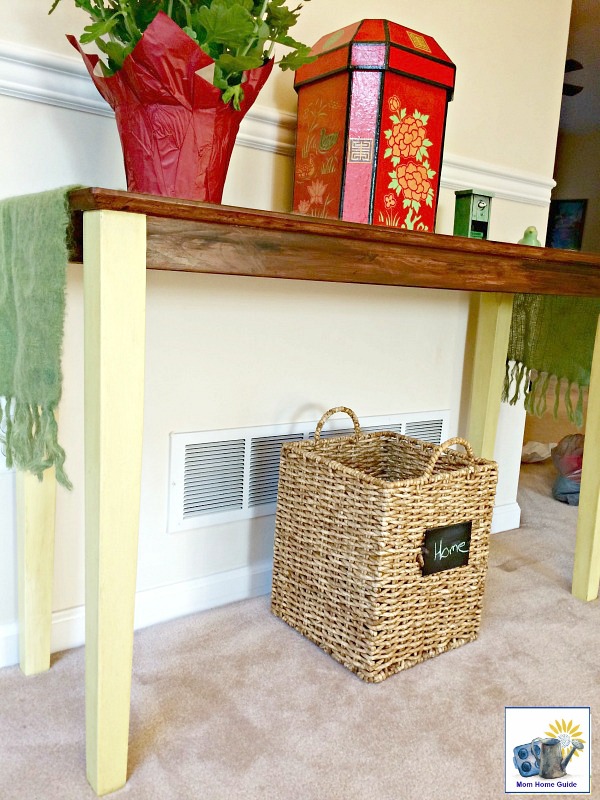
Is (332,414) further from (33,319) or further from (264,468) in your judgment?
(33,319)

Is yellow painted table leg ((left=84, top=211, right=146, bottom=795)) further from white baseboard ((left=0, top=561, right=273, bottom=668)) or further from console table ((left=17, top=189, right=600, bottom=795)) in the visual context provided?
white baseboard ((left=0, top=561, right=273, bottom=668))

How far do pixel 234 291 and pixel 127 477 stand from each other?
0.57 metres

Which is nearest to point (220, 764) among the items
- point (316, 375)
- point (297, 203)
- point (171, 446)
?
point (171, 446)

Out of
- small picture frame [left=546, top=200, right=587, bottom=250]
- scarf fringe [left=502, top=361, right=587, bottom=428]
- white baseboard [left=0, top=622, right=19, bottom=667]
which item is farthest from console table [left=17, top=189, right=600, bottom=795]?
small picture frame [left=546, top=200, right=587, bottom=250]

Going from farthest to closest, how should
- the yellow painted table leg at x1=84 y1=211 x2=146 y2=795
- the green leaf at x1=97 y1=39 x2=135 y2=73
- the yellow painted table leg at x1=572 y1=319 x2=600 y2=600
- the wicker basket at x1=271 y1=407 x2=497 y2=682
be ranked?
the yellow painted table leg at x1=572 y1=319 x2=600 y2=600, the wicker basket at x1=271 y1=407 x2=497 y2=682, the green leaf at x1=97 y1=39 x2=135 y2=73, the yellow painted table leg at x1=84 y1=211 x2=146 y2=795

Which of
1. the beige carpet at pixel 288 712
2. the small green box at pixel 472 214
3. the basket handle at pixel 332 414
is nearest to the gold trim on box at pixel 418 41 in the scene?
the small green box at pixel 472 214

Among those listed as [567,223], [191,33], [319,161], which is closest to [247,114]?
[319,161]

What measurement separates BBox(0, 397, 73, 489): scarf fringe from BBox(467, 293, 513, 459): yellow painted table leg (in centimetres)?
Answer: 104

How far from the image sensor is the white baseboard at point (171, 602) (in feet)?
3.67

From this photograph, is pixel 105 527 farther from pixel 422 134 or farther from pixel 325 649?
pixel 422 134

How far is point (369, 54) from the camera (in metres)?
1.10

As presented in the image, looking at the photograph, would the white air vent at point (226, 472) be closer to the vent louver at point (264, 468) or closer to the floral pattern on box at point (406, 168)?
the vent louver at point (264, 468)

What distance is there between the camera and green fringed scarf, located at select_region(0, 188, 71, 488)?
763mm

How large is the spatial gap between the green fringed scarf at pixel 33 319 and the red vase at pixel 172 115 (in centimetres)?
16
